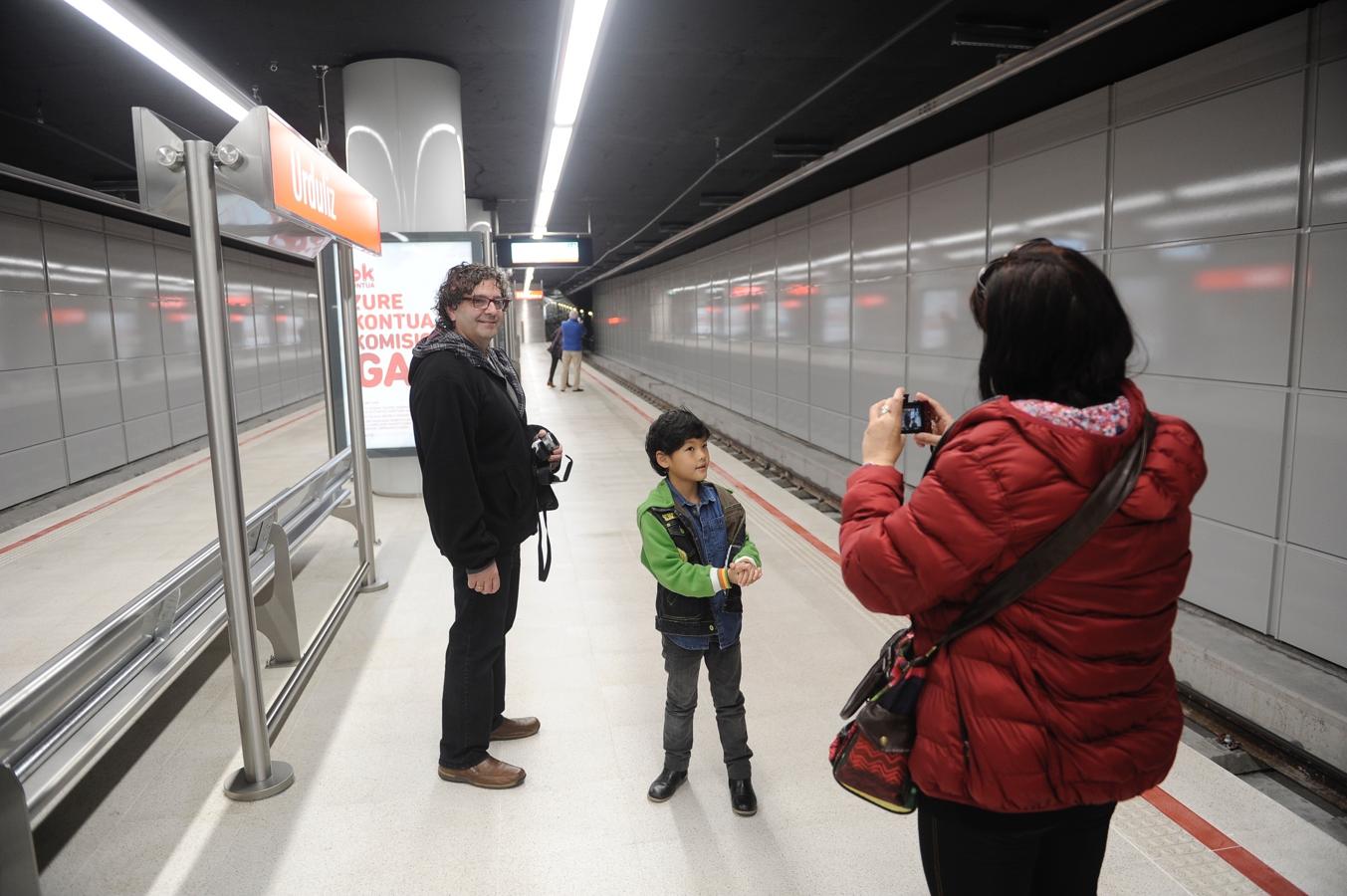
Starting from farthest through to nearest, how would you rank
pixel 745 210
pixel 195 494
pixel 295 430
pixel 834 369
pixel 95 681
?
pixel 295 430 < pixel 745 210 < pixel 834 369 < pixel 195 494 < pixel 95 681

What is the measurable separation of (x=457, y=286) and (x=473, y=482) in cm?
63

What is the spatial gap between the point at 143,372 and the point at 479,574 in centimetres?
948

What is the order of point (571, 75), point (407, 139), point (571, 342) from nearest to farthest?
1. point (571, 75)
2. point (407, 139)
3. point (571, 342)

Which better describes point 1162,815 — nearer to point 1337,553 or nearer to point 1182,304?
point 1337,553

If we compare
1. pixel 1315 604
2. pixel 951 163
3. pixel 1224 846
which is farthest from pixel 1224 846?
pixel 951 163

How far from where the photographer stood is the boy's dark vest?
244cm

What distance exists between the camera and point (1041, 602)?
4.05 feet

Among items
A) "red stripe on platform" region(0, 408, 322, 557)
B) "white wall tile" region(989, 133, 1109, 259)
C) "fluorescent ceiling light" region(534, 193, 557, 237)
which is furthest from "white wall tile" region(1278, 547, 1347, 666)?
"fluorescent ceiling light" region(534, 193, 557, 237)

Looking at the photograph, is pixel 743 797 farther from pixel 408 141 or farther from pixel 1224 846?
pixel 408 141

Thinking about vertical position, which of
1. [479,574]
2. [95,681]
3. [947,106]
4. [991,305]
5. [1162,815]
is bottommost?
[1162,815]

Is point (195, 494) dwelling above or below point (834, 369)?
below

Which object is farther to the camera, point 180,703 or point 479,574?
point 180,703

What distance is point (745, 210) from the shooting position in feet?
36.2

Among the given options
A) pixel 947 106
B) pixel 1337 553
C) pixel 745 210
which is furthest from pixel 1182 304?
pixel 745 210
